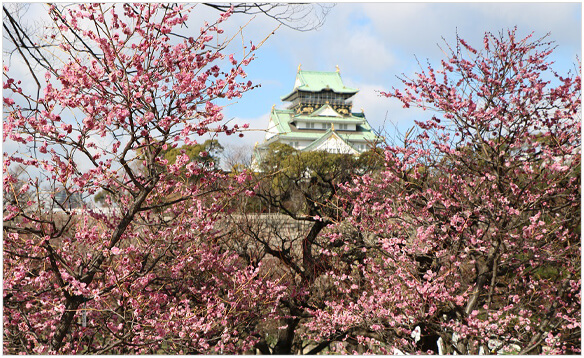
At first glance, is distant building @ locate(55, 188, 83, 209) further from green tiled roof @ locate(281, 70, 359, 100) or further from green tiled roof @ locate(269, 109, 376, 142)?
green tiled roof @ locate(281, 70, 359, 100)

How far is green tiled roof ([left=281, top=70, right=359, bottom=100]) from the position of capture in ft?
187

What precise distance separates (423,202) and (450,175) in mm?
470

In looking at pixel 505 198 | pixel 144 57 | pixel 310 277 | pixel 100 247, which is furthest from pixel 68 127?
pixel 310 277

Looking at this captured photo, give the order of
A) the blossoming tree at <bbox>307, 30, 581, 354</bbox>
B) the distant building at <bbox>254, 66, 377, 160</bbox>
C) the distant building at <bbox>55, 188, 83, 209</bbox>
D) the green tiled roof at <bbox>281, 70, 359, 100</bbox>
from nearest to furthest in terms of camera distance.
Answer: the distant building at <bbox>55, 188, 83, 209</bbox> → the blossoming tree at <bbox>307, 30, 581, 354</bbox> → the distant building at <bbox>254, 66, 377, 160</bbox> → the green tiled roof at <bbox>281, 70, 359, 100</bbox>

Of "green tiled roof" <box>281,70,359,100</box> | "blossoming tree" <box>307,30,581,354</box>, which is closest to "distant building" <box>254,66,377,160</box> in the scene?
"green tiled roof" <box>281,70,359,100</box>

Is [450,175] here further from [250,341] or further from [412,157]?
[250,341]

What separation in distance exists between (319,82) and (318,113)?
4645 millimetres

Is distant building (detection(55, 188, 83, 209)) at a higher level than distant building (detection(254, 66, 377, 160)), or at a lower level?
lower

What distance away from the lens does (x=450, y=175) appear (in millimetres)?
7301

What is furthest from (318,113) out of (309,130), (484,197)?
(484,197)

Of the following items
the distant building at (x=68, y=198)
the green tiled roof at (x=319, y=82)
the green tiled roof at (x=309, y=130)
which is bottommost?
the distant building at (x=68, y=198)

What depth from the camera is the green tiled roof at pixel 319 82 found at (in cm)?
5688

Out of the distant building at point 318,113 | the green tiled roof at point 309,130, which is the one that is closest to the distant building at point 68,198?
the distant building at point 318,113

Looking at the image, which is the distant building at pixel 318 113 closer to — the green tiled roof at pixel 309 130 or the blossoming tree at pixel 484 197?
the green tiled roof at pixel 309 130
